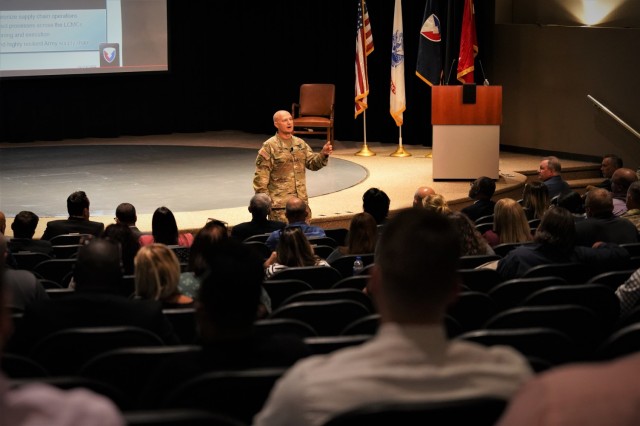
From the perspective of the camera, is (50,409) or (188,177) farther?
(188,177)

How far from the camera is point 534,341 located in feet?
10.4

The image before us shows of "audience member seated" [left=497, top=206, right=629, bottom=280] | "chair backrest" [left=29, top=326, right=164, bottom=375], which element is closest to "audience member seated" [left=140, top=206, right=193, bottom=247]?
"audience member seated" [left=497, top=206, right=629, bottom=280]

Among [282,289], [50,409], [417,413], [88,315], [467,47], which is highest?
[467,47]

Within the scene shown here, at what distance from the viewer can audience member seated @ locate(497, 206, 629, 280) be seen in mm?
5223

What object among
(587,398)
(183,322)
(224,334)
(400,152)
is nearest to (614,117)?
(400,152)

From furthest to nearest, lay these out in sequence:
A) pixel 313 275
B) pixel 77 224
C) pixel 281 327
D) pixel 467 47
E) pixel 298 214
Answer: pixel 467 47, pixel 77 224, pixel 298 214, pixel 313 275, pixel 281 327

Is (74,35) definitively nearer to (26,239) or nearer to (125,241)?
(26,239)

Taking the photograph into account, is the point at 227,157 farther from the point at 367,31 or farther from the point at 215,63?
the point at 215,63

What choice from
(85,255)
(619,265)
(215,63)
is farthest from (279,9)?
(85,255)

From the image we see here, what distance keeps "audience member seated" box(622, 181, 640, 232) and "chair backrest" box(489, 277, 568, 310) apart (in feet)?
8.13

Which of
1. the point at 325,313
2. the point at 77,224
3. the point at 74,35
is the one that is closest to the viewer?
the point at 325,313

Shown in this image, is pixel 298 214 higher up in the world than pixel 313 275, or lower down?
higher up

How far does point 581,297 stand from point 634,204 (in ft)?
9.32

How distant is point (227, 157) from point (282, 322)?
10.8 metres
